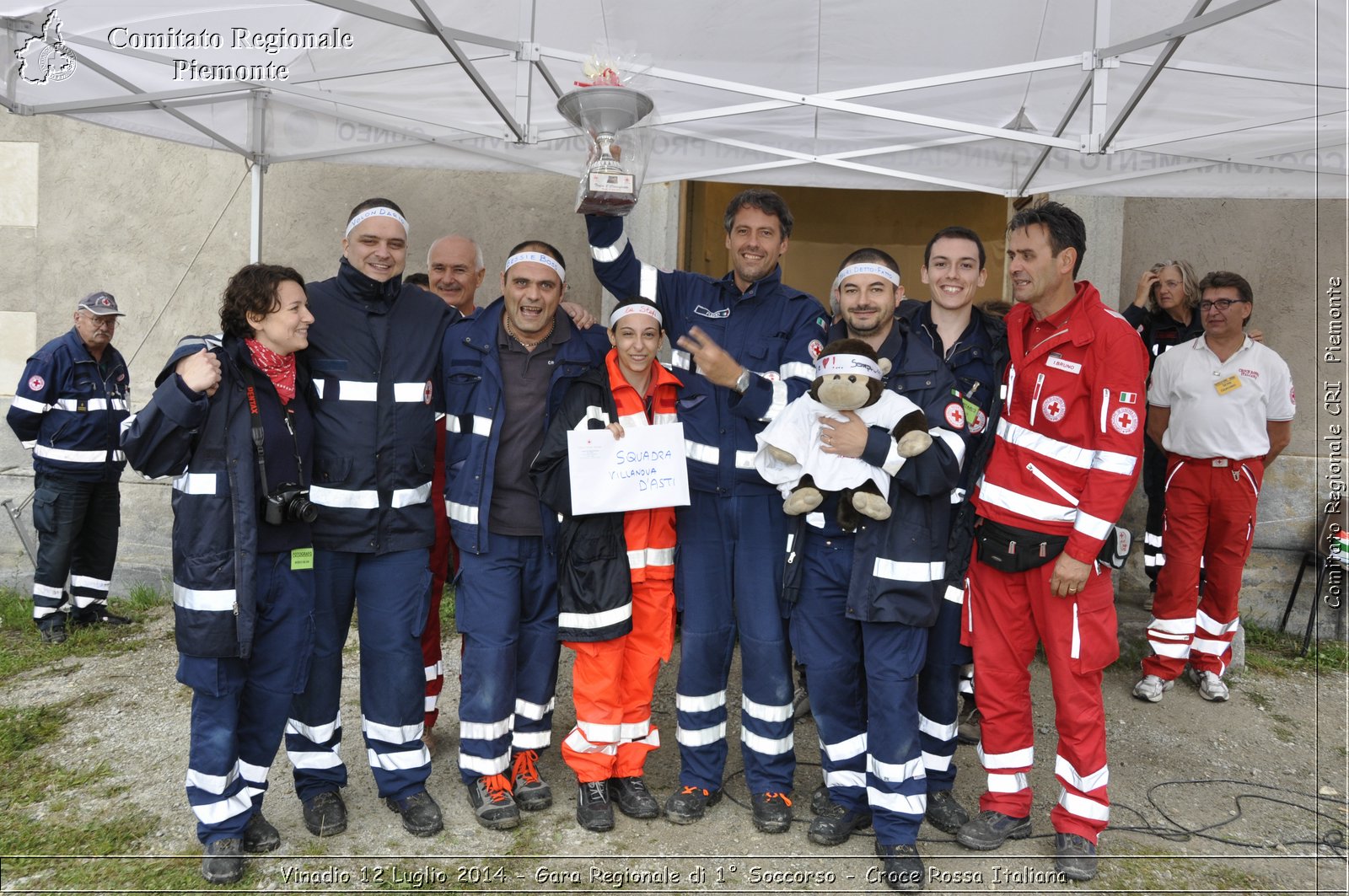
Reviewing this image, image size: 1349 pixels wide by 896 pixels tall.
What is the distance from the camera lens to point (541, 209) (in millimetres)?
6824

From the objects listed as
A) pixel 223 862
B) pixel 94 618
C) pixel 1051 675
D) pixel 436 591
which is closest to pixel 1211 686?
pixel 1051 675

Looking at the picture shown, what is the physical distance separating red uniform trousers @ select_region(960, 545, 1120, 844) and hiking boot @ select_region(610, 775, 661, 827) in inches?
54.1

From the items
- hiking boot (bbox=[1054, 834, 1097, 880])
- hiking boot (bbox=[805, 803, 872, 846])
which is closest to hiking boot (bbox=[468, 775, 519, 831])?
hiking boot (bbox=[805, 803, 872, 846])

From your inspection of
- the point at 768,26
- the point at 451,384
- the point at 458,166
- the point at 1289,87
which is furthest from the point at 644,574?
the point at 1289,87

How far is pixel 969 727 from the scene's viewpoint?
478cm

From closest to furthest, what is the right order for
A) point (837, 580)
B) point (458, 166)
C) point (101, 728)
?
point (837, 580) → point (101, 728) → point (458, 166)

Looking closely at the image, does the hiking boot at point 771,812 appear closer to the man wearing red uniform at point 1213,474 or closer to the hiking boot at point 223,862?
the hiking boot at point 223,862

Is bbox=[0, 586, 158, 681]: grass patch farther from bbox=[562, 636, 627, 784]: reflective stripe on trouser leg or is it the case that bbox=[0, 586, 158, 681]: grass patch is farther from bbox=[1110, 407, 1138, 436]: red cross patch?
bbox=[1110, 407, 1138, 436]: red cross patch

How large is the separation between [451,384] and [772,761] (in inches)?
81.9

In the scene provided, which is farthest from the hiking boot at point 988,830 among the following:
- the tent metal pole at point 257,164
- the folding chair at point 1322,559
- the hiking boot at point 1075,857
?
the tent metal pole at point 257,164

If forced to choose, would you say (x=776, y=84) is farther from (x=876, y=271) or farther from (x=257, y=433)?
(x=257, y=433)

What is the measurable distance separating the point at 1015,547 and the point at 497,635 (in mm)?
2099

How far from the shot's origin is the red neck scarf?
325cm

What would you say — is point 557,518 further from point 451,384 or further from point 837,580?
point 837,580
